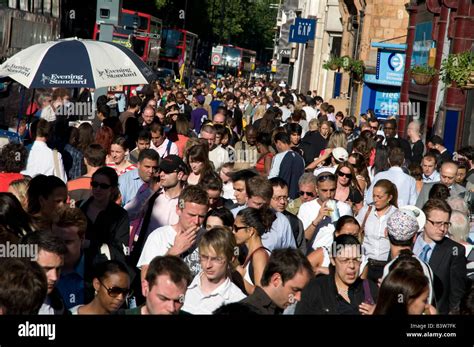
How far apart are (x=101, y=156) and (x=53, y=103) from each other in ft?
18.8

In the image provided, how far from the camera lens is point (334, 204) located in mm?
10211

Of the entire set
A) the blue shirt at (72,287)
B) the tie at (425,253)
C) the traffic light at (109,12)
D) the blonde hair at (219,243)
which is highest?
the traffic light at (109,12)

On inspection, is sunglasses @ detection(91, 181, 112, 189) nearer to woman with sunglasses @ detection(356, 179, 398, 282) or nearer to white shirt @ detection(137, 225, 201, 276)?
white shirt @ detection(137, 225, 201, 276)

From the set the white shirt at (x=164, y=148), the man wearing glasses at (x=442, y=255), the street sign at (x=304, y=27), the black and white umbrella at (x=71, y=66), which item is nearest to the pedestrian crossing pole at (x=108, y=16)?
the black and white umbrella at (x=71, y=66)

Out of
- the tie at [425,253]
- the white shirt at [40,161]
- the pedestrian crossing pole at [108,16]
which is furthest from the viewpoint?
the pedestrian crossing pole at [108,16]

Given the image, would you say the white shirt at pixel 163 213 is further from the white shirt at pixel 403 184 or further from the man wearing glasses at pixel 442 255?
the white shirt at pixel 403 184

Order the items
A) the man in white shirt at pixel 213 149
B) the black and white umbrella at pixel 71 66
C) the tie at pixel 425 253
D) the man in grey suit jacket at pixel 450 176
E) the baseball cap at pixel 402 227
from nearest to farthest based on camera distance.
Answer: the baseball cap at pixel 402 227
the tie at pixel 425 253
the man in grey suit jacket at pixel 450 176
the black and white umbrella at pixel 71 66
the man in white shirt at pixel 213 149

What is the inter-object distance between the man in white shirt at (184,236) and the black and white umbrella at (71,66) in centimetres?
510

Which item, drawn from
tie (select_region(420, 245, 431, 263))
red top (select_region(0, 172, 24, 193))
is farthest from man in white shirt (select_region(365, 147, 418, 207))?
red top (select_region(0, 172, 24, 193))

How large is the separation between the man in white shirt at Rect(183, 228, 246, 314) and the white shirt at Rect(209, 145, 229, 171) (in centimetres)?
691

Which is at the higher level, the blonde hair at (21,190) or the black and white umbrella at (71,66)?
the black and white umbrella at (71,66)

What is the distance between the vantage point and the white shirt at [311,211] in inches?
404

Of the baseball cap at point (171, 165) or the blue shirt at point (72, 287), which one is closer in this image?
the blue shirt at point (72, 287)

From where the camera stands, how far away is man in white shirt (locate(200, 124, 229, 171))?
1373 cm
